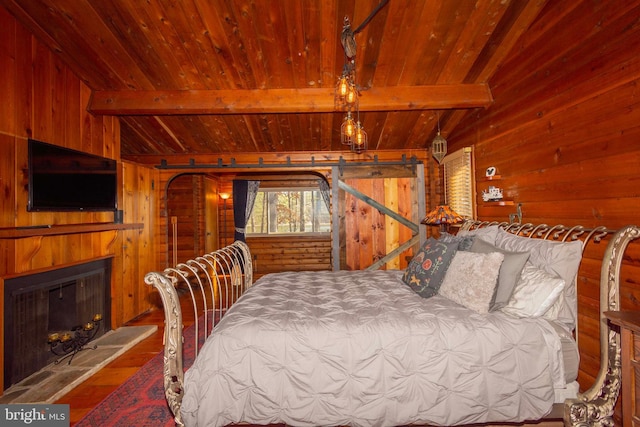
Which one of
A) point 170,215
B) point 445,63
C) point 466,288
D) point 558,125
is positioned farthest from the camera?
point 170,215

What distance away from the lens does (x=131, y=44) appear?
9.53 ft

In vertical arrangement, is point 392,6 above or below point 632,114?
above

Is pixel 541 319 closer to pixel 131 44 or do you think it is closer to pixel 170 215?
pixel 131 44

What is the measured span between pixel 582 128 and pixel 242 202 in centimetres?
651

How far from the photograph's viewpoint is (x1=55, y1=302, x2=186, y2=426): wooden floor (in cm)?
227

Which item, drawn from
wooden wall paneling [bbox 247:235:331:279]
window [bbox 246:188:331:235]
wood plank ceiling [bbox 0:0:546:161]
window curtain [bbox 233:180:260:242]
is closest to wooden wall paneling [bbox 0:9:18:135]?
wood plank ceiling [bbox 0:0:546:161]

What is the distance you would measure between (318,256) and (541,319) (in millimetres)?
5849

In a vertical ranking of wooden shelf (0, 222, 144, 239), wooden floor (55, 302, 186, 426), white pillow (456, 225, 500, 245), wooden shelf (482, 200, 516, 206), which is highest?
wooden shelf (482, 200, 516, 206)

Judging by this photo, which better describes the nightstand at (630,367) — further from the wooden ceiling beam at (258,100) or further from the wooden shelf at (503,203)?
the wooden ceiling beam at (258,100)

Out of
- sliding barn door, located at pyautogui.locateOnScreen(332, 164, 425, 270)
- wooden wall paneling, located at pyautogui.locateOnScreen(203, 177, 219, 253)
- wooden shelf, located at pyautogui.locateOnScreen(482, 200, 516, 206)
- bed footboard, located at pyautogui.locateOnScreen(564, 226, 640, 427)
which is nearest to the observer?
bed footboard, located at pyautogui.locateOnScreen(564, 226, 640, 427)

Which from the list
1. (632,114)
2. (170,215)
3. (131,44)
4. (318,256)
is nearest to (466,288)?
(632,114)

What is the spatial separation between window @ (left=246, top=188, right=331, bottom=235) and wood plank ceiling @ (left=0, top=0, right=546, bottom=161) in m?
3.80

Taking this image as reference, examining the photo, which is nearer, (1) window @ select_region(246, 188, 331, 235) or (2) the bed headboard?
(2) the bed headboard

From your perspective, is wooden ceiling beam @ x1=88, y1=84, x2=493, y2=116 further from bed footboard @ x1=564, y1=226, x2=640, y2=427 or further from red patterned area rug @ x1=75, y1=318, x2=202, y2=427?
red patterned area rug @ x1=75, y1=318, x2=202, y2=427
